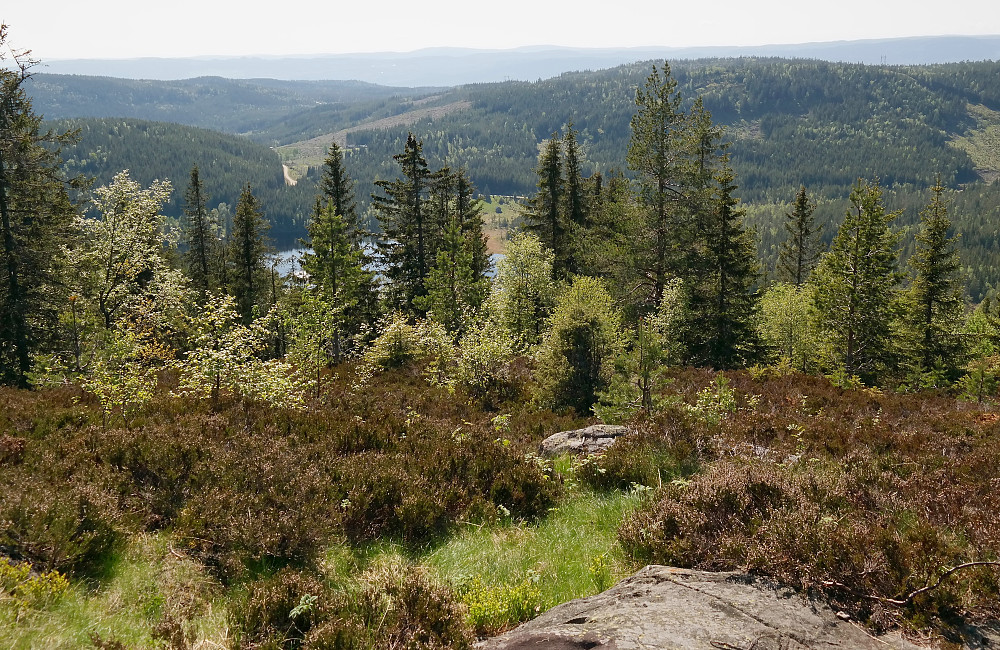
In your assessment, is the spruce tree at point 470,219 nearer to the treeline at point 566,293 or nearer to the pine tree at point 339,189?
the treeline at point 566,293

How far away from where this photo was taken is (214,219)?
146 feet

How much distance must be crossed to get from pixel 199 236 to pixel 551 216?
29.8 m

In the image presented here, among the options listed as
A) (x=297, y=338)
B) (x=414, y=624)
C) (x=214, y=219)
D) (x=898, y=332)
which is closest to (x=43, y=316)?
(x=297, y=338)

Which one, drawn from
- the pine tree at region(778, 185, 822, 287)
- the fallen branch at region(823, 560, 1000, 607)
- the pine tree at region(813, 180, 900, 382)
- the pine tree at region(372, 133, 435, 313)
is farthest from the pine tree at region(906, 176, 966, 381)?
the fallen branch at region(823, 560, 1000, 607)

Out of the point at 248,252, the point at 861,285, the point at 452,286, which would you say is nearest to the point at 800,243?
the point at 861,285

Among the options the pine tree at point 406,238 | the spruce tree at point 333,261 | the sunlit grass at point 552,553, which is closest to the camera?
the sunlit grass at point 552,553

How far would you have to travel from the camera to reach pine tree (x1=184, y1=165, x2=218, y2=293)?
140 ft

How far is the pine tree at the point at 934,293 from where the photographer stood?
2744cm

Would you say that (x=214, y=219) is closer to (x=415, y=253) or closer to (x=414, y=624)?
(x=415, y=253)

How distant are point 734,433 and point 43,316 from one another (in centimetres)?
2743

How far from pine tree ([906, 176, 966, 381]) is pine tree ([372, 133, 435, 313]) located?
27.2 meters

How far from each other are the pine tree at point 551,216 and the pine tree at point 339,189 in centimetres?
1160

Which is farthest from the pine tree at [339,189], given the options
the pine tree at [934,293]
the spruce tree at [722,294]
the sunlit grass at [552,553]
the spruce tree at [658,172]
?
the pine tree at [934,293]

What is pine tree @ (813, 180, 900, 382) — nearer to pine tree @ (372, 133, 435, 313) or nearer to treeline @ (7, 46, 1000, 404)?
treeline @ (7, 46, 1000, 404)
